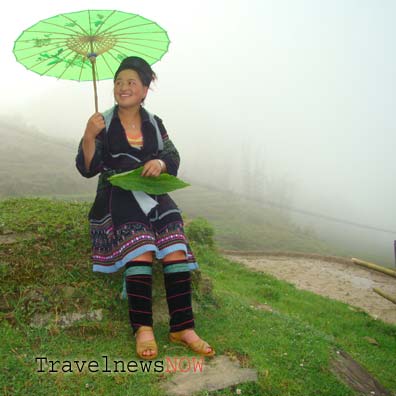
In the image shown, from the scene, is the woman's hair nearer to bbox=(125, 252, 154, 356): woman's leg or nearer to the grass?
the grass

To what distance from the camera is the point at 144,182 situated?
3.02m

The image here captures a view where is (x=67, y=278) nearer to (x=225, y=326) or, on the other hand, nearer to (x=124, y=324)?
(x=124, y=324)

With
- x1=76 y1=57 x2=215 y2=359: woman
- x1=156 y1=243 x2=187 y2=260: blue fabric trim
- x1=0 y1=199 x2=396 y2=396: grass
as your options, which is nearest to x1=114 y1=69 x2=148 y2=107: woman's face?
x1=76 y1=57 x2=215 y2=359: woman

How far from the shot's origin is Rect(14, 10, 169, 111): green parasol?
3.41 metres

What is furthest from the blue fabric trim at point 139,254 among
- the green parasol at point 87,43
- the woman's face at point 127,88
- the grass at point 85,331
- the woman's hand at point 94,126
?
the green parasol at point 87,43

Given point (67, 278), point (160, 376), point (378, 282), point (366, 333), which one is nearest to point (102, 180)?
point (67, 278)

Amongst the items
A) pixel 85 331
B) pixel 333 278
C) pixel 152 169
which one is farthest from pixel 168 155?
pixel 333 278

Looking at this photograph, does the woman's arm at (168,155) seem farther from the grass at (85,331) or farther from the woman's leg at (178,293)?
the grass at (85,331)

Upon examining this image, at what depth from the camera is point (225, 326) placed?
134 inches

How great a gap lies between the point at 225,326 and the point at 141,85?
87.8 inches

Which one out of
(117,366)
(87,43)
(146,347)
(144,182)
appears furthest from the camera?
(87,43)

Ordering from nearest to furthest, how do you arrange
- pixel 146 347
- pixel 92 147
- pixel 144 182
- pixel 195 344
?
pixel 146 347, pixel 195 344, pixel 144 182, pixel 92 147

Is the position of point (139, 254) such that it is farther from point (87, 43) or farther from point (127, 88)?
point (87, 43)

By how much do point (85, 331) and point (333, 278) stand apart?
9.83 m
